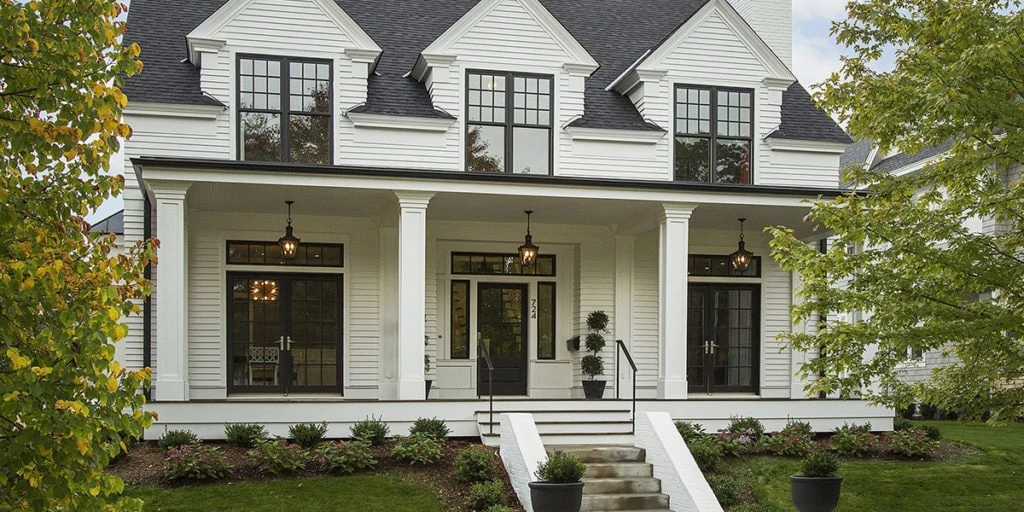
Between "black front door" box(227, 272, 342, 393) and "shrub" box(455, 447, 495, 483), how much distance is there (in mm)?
5122

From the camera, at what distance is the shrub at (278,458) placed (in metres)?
11.8

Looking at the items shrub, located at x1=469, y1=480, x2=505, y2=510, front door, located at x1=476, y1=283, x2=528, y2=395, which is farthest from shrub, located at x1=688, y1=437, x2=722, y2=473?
front door, located at x1=476, y1=283, x2=528, y2=395

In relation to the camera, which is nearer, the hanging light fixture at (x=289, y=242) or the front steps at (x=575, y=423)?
the front steps at (x=575, y=423)

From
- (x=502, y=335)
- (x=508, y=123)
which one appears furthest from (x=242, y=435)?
(x=508, y=123)

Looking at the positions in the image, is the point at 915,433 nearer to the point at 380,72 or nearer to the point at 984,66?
the point at 984,66

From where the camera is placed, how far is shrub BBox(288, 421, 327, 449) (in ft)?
42.2

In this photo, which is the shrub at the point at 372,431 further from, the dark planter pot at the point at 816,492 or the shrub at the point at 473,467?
→ the dark planter pot at the point at 816,492

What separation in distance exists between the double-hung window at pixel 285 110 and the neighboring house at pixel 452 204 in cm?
3

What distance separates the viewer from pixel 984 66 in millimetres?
9086

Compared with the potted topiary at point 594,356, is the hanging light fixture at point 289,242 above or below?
above

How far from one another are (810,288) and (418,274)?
5824mm

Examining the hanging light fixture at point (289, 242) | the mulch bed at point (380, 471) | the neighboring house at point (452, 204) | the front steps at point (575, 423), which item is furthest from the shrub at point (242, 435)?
the hanging light fixture at point (289, 242)

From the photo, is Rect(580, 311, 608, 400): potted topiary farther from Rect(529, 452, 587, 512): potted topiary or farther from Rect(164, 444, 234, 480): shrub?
Rect(164, 444, 234, 480): shrub

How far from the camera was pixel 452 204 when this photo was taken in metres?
15.6
